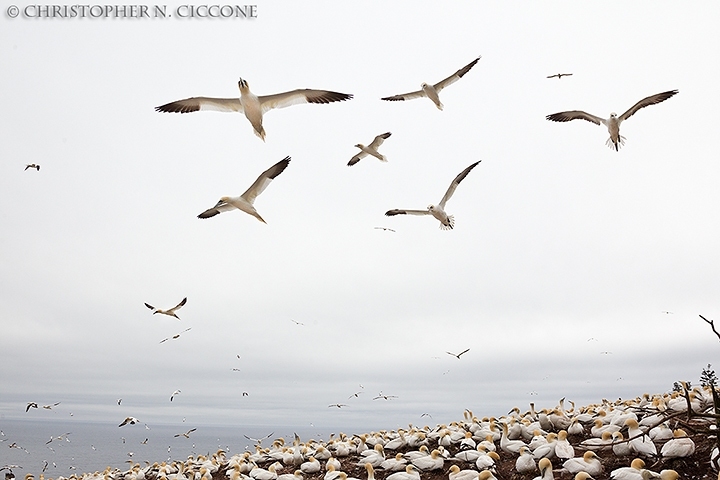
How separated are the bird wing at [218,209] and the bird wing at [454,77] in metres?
6.41

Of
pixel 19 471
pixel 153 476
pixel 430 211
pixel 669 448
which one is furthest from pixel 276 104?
pixel 19 471

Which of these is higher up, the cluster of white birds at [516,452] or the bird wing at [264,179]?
the bird wing at [264,179]

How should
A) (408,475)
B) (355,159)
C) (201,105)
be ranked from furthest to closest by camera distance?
(355,159), (201,105), (408,475)

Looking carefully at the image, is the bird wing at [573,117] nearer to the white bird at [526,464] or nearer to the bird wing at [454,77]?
the bird wing at [454,77]

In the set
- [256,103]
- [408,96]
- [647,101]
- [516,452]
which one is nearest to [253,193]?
[256,103]

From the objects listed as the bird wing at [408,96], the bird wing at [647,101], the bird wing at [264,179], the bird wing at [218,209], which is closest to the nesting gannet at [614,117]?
the bird wing at [647,101]

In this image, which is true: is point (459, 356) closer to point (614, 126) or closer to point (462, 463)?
point (462, 463)

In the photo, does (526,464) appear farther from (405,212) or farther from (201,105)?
(201,105)

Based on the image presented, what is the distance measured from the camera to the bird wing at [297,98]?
12.4 m

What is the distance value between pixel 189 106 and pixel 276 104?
200 cm

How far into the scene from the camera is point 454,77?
15.2 m

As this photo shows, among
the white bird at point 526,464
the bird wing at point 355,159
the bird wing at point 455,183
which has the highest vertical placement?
the bird wing at point 355,159

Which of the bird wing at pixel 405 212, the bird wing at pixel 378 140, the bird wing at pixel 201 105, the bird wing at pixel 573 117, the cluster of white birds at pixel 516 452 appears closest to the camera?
the cluster of white birds at pixel 516 452

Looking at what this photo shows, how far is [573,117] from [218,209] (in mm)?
9532
